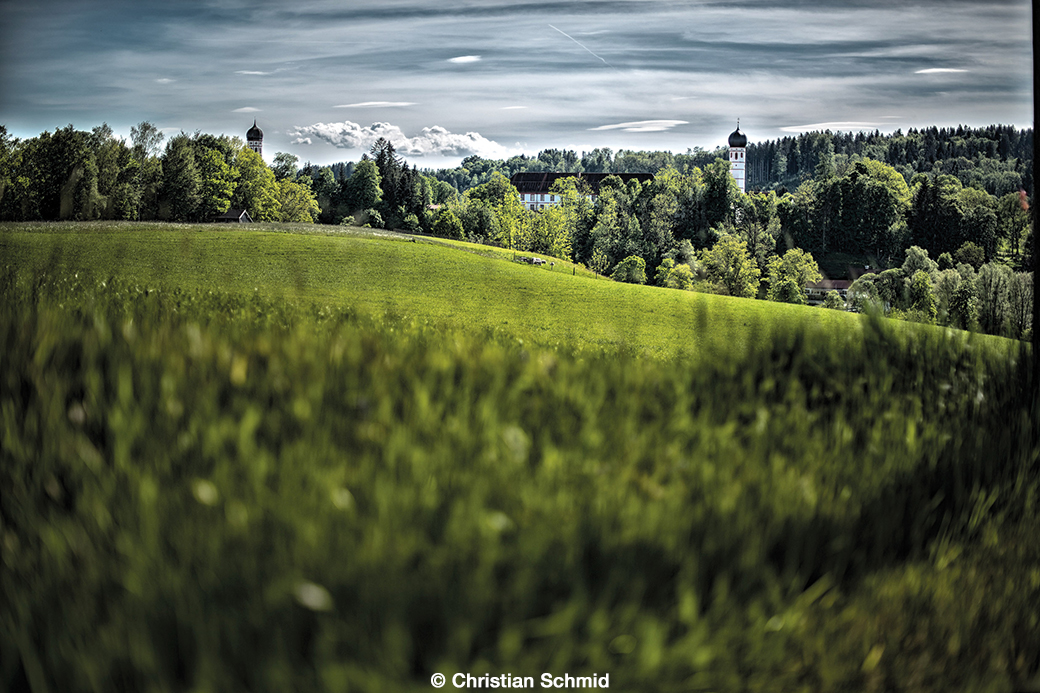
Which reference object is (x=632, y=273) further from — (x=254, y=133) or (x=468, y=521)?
(x=468, y=521)

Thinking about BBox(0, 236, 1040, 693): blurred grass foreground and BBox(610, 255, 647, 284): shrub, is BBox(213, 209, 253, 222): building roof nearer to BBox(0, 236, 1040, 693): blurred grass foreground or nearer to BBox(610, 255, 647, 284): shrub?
BBox(0, 236, 1040, 693): blurred grass foreground

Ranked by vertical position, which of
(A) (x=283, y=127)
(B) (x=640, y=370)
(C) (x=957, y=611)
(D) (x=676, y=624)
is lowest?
(C) (x=957, y=611)

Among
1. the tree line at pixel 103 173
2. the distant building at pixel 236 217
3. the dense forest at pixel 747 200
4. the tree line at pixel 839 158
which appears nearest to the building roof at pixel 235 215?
the distant building at pixel 236 217

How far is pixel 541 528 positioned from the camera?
7.40 ft

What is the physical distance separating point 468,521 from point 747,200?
18.2m

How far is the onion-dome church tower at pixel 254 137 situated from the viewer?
7.47 m

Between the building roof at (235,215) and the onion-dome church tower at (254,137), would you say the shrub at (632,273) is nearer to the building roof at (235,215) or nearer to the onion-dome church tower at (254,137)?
the building roof at (235,215)

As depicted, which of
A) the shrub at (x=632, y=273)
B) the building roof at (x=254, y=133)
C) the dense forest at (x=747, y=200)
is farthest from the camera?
the shrub at (x=632, y=273)

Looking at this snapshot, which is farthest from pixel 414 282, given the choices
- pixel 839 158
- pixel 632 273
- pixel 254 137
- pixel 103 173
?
pixel 632 273

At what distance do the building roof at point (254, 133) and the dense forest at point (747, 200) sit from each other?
1.00ft

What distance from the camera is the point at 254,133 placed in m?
7.61

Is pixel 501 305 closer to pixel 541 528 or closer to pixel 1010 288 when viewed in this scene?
pixel 1010 288

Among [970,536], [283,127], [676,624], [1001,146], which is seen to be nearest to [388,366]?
[676,624]

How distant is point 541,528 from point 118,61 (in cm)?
645
